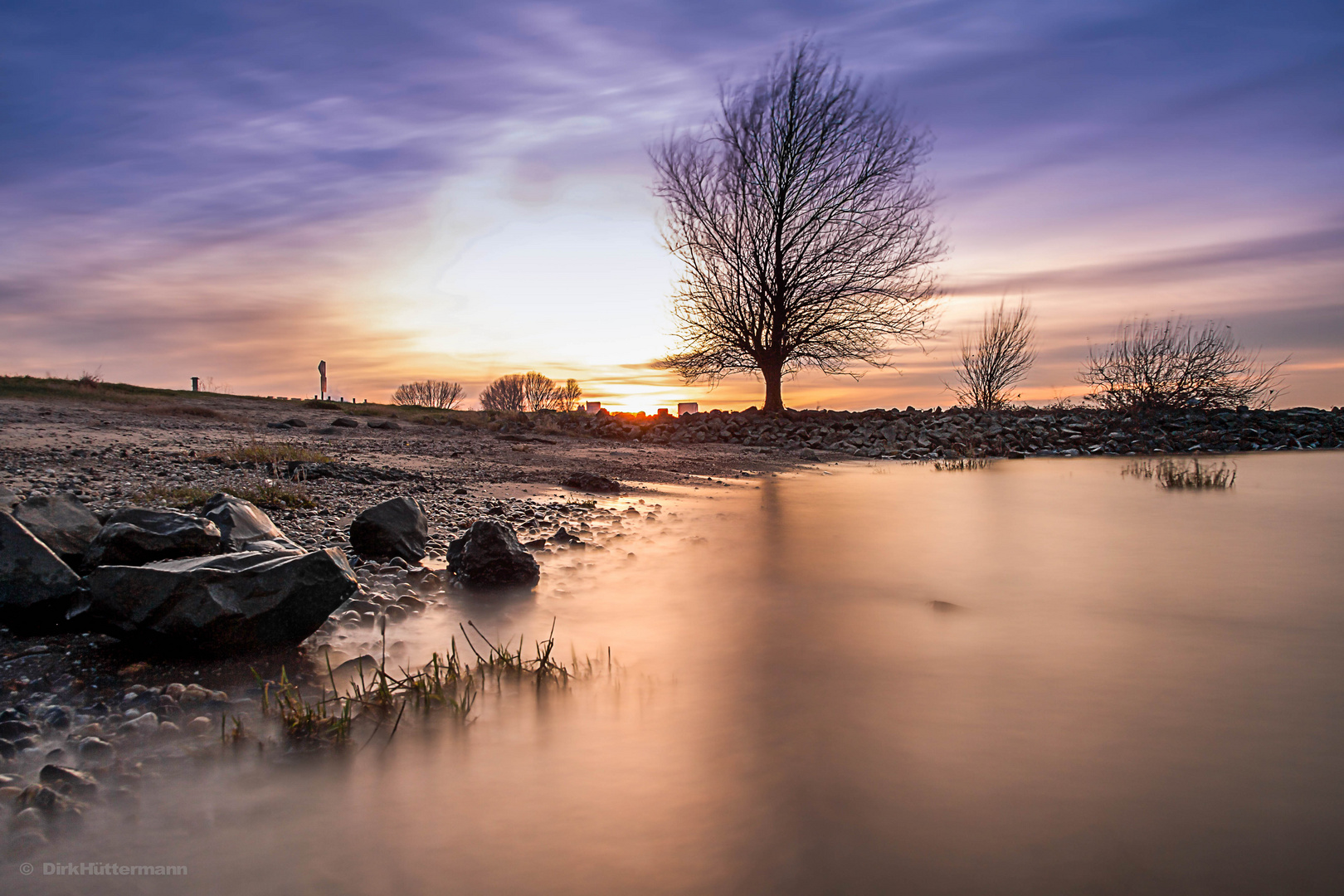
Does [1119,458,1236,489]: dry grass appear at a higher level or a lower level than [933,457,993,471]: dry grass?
lower

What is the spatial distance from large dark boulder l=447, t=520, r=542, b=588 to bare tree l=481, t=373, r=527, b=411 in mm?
52788

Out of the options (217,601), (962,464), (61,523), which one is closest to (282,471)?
(61,523)

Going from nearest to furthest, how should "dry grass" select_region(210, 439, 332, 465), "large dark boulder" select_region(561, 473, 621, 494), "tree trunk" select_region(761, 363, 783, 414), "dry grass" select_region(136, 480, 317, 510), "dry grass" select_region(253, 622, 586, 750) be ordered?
"dry grass" select_region(253, 622, 586, 750), "dry grass" select_region(136, 480, 317, 510), "dry grass" select_region(210, 439, 332, 465), "large dark boulder" select_region(561, 473, 621, 494), "tree trunk" select_region(761, 363, 783, 414)

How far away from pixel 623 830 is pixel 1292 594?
15.3ft

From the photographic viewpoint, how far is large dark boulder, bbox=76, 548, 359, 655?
2.82 metres

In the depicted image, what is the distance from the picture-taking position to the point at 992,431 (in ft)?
51.8

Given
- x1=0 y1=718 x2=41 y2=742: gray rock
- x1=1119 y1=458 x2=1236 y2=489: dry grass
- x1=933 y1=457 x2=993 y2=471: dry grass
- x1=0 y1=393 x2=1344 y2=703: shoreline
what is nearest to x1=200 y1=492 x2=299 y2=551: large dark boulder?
x1=0 y1=393 x2=1344 y2=703: shoreline

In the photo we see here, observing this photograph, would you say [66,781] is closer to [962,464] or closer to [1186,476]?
[1186,476]

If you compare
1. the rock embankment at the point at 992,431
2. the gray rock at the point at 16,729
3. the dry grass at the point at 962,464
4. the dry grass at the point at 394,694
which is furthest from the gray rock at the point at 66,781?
the rock embankment at the point at 992,431

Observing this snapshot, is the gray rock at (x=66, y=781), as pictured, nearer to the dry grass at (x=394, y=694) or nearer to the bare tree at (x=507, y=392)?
the dry grass at (x=394, y=694)

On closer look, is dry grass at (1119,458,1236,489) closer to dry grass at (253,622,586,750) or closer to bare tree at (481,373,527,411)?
dry grass at (253,622,586,750)

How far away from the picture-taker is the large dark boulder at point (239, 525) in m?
3.77

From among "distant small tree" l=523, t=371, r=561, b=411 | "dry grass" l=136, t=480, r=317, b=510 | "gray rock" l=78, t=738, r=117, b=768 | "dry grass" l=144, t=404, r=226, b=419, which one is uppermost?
"distant small tree" l=523, t=371, r=561, b=411

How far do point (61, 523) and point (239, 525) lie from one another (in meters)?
0.77
